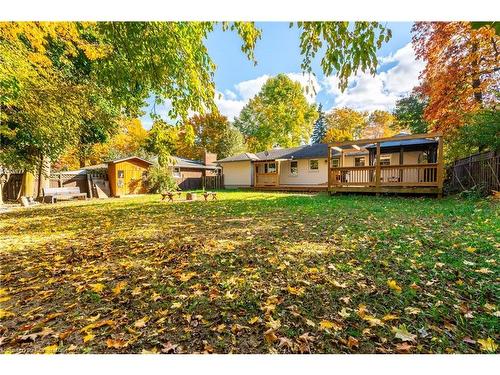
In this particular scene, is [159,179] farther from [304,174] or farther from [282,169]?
[304,174]

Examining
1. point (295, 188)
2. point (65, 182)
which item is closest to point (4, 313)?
point (65, 182)

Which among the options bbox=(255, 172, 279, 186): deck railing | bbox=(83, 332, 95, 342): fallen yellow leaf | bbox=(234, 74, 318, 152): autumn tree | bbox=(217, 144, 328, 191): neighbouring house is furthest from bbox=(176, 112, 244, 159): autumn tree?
bbox=(83, 332, 95, 342): fallen yellow leaf

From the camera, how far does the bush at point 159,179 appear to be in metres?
19.8

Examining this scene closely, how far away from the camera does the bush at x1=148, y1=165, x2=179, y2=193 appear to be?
64.8ft

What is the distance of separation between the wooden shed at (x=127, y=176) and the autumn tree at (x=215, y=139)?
14105mm

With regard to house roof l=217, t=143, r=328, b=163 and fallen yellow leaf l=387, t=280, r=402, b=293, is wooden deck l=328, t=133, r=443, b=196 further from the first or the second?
fallen yellow leaf l=387, t=280, r=402, b=293

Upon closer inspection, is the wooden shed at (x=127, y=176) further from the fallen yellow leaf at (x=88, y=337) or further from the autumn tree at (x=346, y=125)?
the autumn tree at (x=346, y=125)

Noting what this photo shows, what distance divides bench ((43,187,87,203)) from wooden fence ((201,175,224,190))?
12065 mm
